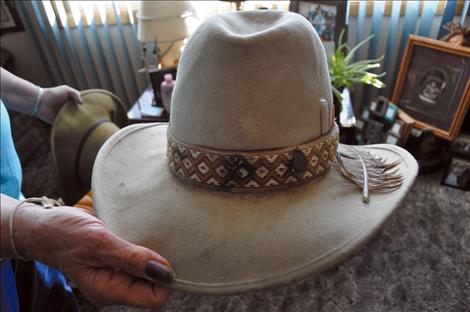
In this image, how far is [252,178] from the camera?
60 cm

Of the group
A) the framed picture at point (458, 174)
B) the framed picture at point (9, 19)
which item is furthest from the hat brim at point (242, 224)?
the framed picture at point (9, 19)

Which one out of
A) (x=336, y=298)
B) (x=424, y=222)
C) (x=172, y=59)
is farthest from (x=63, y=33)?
(x=424, y=222)

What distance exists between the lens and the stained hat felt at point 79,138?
3.50ft

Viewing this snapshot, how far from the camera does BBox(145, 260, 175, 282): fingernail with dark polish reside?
1.67 ft

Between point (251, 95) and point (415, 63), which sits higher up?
point (251, 95)

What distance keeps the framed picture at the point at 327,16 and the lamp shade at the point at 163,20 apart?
607 mm

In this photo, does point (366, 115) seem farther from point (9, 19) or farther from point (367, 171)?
point (9, 19)

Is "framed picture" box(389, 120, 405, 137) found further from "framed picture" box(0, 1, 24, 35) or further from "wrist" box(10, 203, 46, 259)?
"framed picture" box(0, 1, 24, 35)

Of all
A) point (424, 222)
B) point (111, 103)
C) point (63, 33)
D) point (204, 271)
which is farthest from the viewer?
point (63, 33)

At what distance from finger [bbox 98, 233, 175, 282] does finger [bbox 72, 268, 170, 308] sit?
0.02 meters

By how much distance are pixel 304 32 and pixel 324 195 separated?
0.30m

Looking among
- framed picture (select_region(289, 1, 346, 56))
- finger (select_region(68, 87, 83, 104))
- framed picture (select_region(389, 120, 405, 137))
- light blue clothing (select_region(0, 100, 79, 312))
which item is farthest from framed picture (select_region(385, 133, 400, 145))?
light blue clothing (select_region(0, 100, 79, 312))

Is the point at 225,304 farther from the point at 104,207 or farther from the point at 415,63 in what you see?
the point at 415,63

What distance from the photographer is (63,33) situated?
2037 mm
